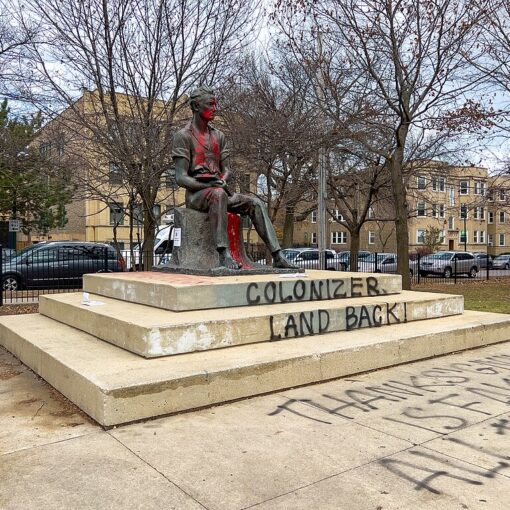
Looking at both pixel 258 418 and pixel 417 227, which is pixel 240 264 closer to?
pixel 258 418

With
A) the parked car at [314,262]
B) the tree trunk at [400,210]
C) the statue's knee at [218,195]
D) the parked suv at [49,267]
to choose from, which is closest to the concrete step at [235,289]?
the statue's knee at [218,195]

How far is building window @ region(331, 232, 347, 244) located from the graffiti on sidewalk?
58.8m

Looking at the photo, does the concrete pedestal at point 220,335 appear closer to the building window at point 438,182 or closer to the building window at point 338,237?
the building window at point 438,182

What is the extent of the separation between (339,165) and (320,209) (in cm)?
710

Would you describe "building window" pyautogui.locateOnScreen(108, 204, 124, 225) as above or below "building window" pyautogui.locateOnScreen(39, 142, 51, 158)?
below

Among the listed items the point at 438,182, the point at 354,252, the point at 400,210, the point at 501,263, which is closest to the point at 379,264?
the point at 354,252

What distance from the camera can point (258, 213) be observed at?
8141 mm

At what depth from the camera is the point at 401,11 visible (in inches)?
532

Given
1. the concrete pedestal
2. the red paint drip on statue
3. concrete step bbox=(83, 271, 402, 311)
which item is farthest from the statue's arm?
the concrete pedestal

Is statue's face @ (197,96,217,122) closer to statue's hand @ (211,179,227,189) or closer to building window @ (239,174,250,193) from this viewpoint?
statue's hand @ (211,179,227,189)

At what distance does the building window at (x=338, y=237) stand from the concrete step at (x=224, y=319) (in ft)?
187

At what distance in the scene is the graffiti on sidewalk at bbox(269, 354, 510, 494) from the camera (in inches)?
132

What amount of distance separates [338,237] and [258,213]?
5836 cm

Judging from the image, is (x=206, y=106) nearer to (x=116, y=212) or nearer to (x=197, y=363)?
(x=197, y=363)
